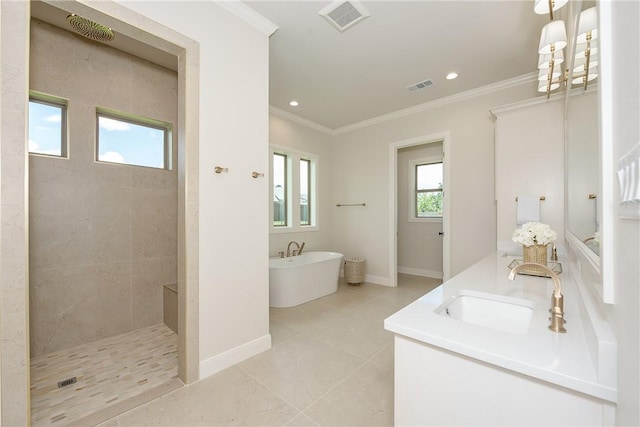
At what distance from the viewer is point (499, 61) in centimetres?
272

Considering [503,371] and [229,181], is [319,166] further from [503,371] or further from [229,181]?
[503,371]

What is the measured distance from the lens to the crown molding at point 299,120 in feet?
12.9

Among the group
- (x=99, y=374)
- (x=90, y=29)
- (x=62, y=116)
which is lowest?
(x=99, y=374)

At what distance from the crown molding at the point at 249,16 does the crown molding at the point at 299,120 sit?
5.40 ft

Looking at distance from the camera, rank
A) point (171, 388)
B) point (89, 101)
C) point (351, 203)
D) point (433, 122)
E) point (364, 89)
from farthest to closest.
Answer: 1. point (351, 203)
2. point (433, 122)
3. point (364, 89)
4. point (89, 101)
5. point (171, 388)

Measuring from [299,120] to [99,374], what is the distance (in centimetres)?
386

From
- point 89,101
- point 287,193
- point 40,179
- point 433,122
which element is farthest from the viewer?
point 287,193

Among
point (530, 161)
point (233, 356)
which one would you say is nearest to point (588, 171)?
point (530, 161)

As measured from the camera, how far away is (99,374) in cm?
191

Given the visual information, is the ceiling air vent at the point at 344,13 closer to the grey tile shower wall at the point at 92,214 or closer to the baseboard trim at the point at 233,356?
the grey tile shower wall at the point at 92,214

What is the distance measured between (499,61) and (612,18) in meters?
2.70

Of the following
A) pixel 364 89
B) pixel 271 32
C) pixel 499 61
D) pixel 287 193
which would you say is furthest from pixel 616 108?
pixel 287 193

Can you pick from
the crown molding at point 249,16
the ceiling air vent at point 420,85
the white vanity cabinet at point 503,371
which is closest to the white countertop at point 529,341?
the white vanity cabinet at point 503,371

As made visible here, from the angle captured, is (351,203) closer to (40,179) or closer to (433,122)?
(433,122)
